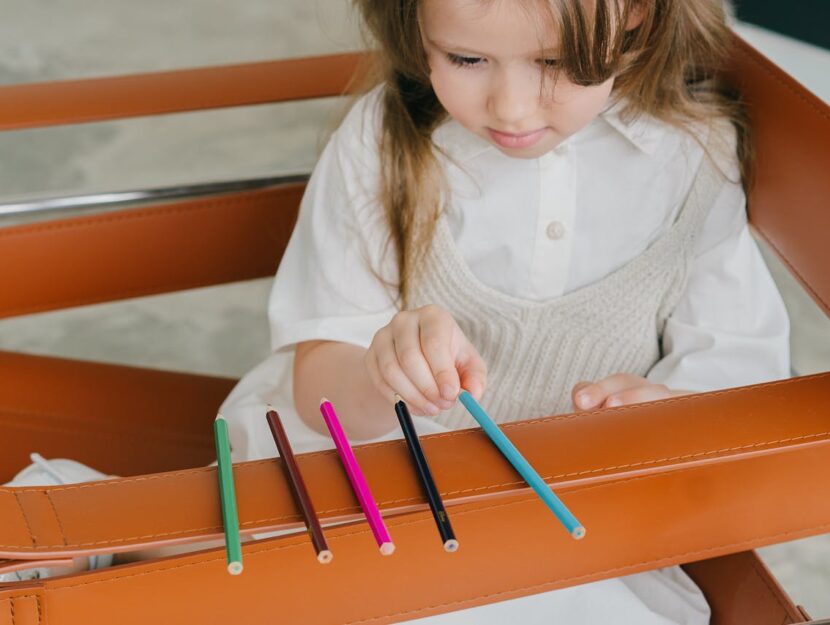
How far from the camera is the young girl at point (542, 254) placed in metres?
1.01

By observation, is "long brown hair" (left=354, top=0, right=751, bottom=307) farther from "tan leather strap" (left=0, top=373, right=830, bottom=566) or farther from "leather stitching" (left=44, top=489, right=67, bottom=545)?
"leather stitching" (left=44, top=489, right=67, bottom=545)

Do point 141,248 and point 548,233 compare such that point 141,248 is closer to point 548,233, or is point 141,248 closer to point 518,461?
point 548,233

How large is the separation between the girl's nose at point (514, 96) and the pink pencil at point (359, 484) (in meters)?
0.31

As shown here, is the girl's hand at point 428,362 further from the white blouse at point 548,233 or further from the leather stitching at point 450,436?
the white blouse at point 548,233

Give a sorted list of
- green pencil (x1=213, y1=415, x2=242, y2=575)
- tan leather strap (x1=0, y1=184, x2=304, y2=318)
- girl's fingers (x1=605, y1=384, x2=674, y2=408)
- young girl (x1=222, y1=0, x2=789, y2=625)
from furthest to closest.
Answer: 1. tan leather strap (x1=0, y1=184, x2=304, y2=318)
2. young girl (x1=222, y1=0, x2=789, y2=625)
3. girl's fingers (x1=605, y1=384, x2=674, y2=408)
4. green pencil (x1=213, y1=415, x2=242, y2=575)

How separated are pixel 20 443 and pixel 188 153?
1526 mm

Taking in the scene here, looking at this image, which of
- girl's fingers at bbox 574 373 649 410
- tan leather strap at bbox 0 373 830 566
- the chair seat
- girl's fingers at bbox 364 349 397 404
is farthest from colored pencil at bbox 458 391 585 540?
the chair seat

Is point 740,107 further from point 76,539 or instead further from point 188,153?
point 188,153

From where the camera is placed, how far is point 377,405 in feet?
3.13

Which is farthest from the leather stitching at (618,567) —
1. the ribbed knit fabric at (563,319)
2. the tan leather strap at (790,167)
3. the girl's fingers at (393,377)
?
the ribbed knit fabric at (563,319)

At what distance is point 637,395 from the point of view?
92 centimetres

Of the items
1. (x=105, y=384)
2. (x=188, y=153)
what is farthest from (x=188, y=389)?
(x=188, y=153)

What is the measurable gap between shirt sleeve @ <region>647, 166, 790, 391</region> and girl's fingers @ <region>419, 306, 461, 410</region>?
0.39 m

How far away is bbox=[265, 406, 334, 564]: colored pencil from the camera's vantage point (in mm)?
576
